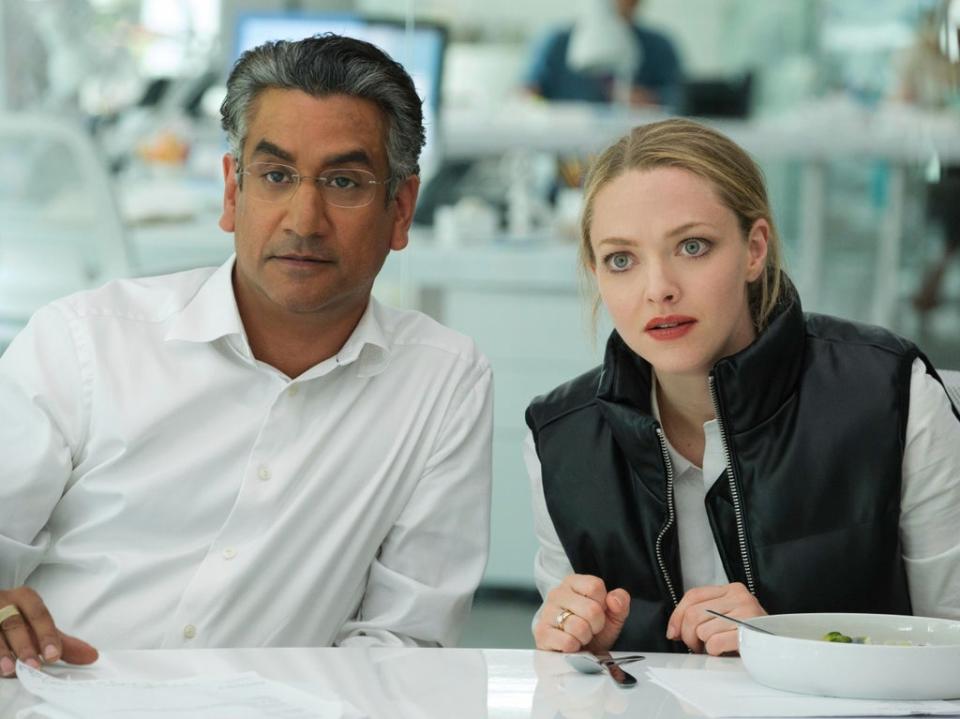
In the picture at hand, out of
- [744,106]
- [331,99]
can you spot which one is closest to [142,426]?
[331,99]

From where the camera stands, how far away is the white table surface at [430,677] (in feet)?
4.07

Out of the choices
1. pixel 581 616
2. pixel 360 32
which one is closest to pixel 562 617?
pixel 581 616

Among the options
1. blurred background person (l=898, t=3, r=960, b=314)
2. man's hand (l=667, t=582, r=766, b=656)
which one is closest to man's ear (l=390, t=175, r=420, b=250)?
man's hand (l=667, t=582, r=766, b=656)

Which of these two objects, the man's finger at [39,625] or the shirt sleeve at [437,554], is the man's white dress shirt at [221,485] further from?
the man's finger at [39,625]

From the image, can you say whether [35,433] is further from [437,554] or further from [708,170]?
[708,170]

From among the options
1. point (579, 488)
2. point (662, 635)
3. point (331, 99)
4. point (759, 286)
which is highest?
point (331, 99)

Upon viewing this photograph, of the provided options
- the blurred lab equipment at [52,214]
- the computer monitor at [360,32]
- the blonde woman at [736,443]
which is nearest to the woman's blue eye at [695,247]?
the blonde woman at [736,443]

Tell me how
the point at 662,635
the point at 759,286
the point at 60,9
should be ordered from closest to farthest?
the point at 662,635 < the point at 759,286 < the point at 60,9

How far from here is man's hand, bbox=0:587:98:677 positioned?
135 cm

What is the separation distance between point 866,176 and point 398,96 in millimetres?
1917

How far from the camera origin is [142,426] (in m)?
1.80

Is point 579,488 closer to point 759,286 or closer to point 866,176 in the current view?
point 759,286

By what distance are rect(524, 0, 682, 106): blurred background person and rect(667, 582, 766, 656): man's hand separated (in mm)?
2159

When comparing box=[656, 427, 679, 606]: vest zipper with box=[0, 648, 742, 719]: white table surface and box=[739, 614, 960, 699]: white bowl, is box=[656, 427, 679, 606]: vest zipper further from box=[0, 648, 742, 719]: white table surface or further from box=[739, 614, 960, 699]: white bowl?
box=[739, 614, 960, 699]: white bowl
